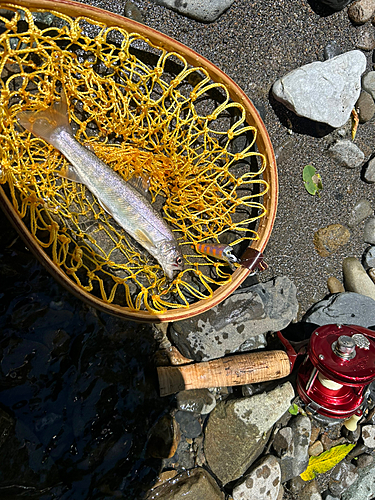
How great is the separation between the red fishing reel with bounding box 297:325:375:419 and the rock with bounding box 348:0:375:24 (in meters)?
2.53

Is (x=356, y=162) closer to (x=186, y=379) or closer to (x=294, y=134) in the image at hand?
(x=294, y=134)

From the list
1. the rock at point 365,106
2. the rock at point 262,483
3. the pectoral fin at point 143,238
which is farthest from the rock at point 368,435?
the rock at point 365,106

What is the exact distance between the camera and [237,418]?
3250mm

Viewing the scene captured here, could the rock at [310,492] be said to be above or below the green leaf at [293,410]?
below

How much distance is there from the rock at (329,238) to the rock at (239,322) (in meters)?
0.49

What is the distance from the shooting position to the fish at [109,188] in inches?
109

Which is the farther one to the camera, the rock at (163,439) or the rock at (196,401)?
the rock at (196,401)

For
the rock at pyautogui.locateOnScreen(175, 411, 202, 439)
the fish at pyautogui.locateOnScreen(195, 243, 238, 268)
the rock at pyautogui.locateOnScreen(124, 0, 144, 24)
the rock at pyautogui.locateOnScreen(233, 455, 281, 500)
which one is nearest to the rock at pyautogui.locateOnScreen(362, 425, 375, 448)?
the rock at pyautogui.locateOnScreen(233, 455, 281, 500)

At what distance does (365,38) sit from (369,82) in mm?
360

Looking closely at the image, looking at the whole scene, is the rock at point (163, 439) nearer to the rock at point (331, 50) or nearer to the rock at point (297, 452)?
the rock at point (297, 452)

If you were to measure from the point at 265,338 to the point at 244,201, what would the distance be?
1194 mm

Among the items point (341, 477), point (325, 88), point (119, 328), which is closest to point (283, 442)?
point (341, 477)

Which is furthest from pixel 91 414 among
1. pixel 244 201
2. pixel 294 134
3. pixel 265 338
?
pixel 294 134

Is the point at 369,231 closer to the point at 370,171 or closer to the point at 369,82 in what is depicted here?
the point at 370,171
